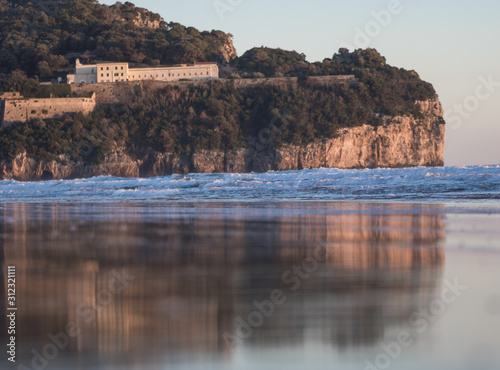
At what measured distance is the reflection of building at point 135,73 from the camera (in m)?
66.4

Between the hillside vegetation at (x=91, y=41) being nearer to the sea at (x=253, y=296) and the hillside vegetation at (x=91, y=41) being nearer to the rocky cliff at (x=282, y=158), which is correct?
the rocky cliff at (x=282, y=158)

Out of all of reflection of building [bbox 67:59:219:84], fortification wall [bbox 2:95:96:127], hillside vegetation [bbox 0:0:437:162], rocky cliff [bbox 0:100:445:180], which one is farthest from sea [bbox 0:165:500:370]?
reflection of building [bbox 67:59:219:84]

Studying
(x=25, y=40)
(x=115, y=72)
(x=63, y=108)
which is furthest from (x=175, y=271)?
(x=25, y=40)

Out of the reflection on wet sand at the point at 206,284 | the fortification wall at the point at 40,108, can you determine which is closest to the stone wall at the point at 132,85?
the fortification wall at the point at 40,108

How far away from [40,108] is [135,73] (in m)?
10.6

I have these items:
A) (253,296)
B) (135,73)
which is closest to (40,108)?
(135,73)

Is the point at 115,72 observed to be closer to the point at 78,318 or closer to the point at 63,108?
the point at 63,108

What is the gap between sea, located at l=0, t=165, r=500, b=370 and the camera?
4.16 meters

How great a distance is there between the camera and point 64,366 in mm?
3969

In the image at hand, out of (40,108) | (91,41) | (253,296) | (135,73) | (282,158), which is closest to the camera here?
(253,296)

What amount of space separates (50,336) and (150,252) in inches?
147

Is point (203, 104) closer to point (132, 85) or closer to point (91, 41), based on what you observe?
point (132, 85)

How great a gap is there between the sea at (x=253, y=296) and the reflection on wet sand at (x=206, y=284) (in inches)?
0.7

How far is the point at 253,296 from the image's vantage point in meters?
5.58
